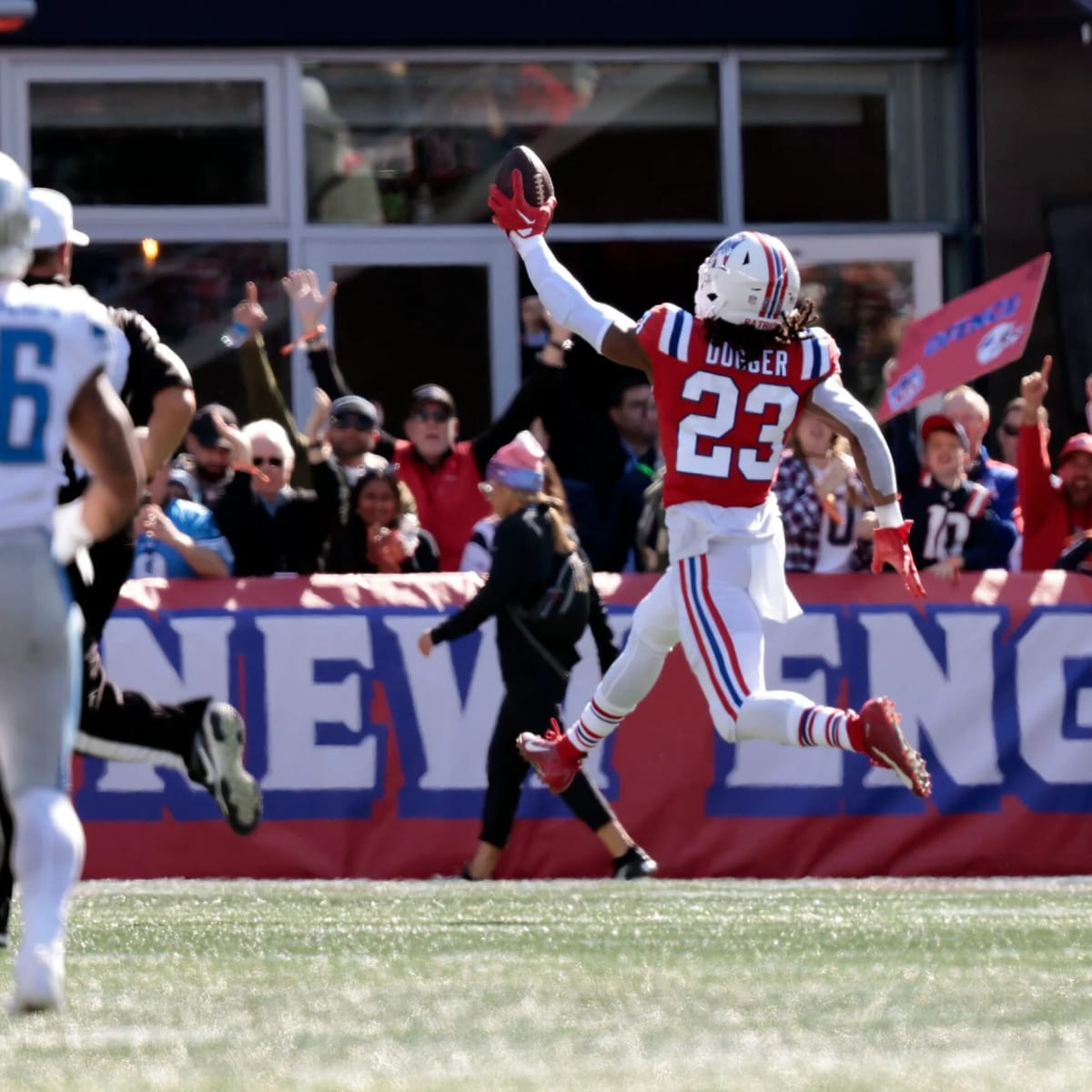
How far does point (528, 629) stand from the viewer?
9945mm

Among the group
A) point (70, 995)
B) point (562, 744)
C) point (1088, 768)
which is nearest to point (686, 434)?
point (562, 744)

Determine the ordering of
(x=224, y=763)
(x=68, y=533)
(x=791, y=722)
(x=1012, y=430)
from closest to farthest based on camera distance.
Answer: (x=68, y=533), (x=224, y=763), (x=791, y=722), (x=1012, y=430)

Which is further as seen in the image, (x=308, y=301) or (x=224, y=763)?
(x=308, y=301)

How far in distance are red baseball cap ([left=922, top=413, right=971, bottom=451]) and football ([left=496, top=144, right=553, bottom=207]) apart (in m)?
3.16

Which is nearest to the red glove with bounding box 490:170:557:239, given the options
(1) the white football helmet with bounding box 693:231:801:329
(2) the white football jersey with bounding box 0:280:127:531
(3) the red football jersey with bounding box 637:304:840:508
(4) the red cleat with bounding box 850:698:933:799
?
(3) the red football jersey with bounding box 637:304:840:508

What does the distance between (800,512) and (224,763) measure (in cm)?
447

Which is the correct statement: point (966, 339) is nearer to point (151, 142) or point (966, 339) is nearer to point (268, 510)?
point (268, 510)

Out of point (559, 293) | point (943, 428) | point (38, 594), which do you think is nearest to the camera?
point (38, 594)

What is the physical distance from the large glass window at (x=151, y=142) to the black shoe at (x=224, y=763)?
7.81 m

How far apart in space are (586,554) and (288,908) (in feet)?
9.87

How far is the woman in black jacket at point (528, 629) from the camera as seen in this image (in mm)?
9805

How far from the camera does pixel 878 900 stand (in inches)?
339

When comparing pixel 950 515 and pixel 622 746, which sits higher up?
pixel 950 515

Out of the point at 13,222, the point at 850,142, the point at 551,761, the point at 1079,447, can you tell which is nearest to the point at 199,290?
the point at 850,142
